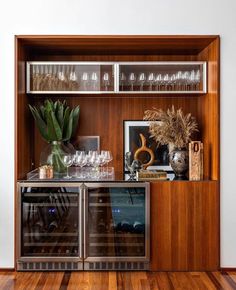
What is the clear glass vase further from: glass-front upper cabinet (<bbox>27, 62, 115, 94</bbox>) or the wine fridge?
glass-front upper cabinet (<bbox>27, 62, 115, 94</bbox>)

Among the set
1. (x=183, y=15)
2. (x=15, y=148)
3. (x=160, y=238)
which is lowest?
(x=160, y=238)

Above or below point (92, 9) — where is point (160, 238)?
below

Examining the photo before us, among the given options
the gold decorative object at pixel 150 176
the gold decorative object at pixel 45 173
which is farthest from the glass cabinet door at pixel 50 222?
the gold decorative object at pixel 150 176

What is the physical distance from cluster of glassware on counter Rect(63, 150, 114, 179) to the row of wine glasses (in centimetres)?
61

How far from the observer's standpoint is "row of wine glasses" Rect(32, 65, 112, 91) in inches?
174

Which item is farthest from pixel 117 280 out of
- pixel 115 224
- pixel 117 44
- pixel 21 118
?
pixel 117 44

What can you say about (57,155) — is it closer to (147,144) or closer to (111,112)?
(111,112)

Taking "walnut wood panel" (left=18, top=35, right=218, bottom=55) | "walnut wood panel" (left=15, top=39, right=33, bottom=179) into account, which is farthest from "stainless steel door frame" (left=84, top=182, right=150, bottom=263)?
"walnut wood panel" (left=18, top=35, right=218, bottom=55)

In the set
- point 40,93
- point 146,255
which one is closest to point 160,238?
point 146,255

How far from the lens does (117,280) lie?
3.98 meters

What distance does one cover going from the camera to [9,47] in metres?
4.15

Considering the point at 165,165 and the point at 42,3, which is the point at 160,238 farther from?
the point at 42,3

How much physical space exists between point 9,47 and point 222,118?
1.94 m

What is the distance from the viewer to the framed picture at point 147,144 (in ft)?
16.0
